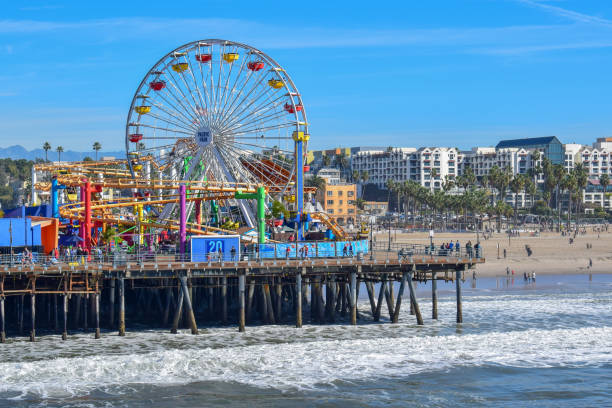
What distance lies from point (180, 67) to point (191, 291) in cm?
2434

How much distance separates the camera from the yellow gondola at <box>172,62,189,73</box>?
7188 cm

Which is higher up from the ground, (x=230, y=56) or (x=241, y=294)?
(x=230, y=56)

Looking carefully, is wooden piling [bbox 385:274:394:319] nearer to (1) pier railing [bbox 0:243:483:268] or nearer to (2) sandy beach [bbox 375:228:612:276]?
(1) pier railing [bbox 0:243:483:268]

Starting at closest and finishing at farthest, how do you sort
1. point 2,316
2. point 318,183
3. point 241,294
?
1. point 2,316
2. point 241,294
3. point 318,183

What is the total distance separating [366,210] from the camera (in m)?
198

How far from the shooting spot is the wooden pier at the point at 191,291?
1966 inches

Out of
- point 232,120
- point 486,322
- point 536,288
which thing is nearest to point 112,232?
point 232,120

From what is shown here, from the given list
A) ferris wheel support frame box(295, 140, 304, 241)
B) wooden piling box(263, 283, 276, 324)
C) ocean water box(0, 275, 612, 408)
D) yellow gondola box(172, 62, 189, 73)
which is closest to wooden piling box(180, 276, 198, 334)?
ocean water box(0, 275, 612, 408)

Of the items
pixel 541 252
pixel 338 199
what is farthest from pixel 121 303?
pixel 338 199

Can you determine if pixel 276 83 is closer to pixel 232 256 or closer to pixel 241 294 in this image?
pixel 232 256

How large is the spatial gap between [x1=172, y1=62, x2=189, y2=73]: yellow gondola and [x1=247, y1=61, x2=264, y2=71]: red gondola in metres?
5.14

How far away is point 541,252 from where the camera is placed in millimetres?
120875

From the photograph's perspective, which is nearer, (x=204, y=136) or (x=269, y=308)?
(x=269, y=308)

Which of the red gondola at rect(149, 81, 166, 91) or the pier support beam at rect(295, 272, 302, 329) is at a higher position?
the red gondola at rect(149, 81, 166, 91)
